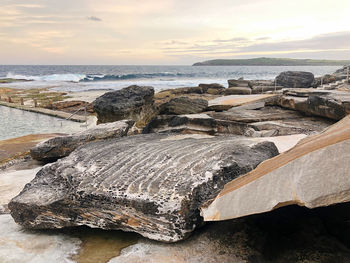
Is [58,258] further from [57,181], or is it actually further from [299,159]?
[299,159]

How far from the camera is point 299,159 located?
2139mm

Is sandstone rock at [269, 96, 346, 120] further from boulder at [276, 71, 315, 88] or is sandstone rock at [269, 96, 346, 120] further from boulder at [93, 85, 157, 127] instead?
boulder at [276, 71, 315, 88]

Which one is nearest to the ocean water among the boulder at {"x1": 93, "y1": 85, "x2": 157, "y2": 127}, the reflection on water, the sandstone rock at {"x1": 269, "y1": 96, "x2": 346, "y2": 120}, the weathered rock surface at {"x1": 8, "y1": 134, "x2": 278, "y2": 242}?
the reflection on water

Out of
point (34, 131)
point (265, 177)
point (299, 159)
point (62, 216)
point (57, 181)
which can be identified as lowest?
point (34, 131)

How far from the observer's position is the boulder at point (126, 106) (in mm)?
9219

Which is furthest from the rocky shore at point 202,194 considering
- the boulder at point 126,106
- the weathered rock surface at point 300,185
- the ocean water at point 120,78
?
the ocean water at point 120,78

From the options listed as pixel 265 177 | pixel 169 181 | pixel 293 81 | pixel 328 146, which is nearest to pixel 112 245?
A: pixel 169 181

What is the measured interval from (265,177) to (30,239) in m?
2.31

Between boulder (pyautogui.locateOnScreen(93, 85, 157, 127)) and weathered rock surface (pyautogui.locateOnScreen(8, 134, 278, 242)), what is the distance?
5.36 m

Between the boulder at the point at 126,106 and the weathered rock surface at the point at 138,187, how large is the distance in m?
5.36

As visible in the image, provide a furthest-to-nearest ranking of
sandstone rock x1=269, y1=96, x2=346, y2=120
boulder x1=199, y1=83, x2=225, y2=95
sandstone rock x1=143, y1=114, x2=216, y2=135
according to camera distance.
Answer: boulder x1=199, y1=83, x2=225, y2=95 < sandstone rock x1=143, y1=114, x2=216, y2=135 < sandstone rock x1=269, y1=96, x2=346, y2=120

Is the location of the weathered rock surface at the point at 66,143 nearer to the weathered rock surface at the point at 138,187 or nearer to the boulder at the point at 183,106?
the boulder at the point at 183,106

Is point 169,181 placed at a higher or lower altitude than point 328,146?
lower

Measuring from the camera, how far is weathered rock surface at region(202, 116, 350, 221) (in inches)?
74.2
